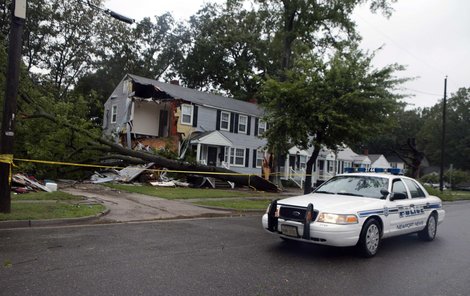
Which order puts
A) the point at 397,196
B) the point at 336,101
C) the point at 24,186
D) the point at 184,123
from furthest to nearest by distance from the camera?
the point at 184,123 < the point at 336,101 < the point at 24,186 < the point at 397,196

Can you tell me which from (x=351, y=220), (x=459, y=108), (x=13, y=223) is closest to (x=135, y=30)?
(x=13, y=223)

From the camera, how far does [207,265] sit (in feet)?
20.6

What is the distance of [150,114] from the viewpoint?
1156 inches

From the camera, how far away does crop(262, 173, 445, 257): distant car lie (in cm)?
686

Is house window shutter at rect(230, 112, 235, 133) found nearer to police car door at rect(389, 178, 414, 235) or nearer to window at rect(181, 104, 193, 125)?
window at rect(181, 104, 193, 125)

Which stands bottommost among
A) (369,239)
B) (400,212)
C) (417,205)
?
(369,239)

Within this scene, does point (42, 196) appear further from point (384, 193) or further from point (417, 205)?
point (417, 205)

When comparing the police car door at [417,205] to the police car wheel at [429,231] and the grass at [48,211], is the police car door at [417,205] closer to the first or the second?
the police car wheel at [429,231]

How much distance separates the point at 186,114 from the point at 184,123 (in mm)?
674

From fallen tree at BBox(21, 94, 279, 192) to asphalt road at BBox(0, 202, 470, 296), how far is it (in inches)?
419

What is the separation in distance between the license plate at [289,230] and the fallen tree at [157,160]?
546 inches

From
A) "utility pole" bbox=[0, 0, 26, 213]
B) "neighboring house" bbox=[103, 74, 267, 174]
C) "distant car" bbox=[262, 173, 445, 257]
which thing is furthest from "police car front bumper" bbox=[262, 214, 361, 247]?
"neighboring house" bbox=[103, 74, 267, 174]

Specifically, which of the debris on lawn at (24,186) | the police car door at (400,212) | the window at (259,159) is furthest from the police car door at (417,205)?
the window at (259,159)

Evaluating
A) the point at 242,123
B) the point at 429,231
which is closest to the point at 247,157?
the point at 242,123
